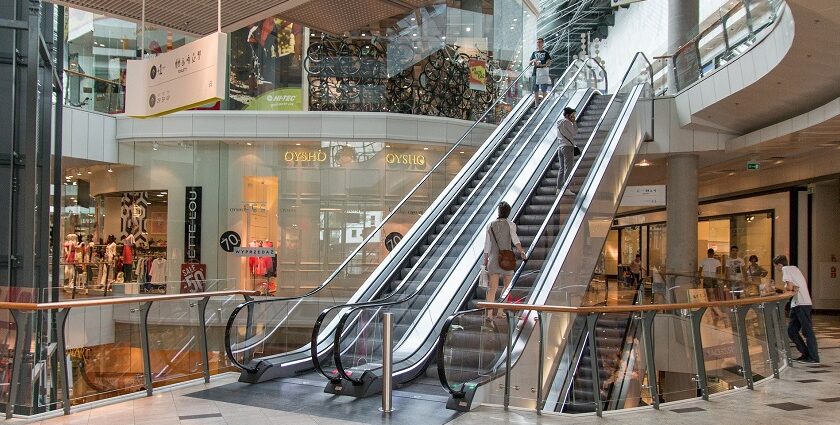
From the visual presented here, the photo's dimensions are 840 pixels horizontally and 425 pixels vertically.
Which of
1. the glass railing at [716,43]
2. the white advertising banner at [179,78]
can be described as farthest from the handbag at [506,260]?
the glass railing at [716,43]

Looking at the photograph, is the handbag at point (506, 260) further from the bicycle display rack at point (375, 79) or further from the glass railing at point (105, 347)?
the bicycle display rack at point (375, 79)

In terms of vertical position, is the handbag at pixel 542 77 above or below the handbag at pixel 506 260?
above

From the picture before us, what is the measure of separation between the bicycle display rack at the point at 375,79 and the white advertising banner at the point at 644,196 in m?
4.19

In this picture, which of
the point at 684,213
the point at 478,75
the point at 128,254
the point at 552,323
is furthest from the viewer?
the point at 478,75

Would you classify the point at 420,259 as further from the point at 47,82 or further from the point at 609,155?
the point at 47,82

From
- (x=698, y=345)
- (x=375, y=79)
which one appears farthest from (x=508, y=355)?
(x=375, y=79)

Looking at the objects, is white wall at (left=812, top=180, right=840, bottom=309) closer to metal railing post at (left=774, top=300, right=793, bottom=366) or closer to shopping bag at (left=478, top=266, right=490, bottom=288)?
metal railing post at (left=774, top=300, right=793, bottom=366)

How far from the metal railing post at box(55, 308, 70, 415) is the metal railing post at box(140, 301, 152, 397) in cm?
88

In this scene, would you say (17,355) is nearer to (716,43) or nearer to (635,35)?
(716,43)

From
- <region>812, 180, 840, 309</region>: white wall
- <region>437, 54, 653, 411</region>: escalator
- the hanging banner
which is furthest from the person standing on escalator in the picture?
<region>812, 180, 840, 309</region>: white wall

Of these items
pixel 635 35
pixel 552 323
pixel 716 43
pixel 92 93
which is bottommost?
pixel 552 323

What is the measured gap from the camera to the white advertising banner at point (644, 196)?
18.2 m

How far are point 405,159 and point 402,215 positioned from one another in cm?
198

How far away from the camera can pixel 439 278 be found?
35.8 feet
